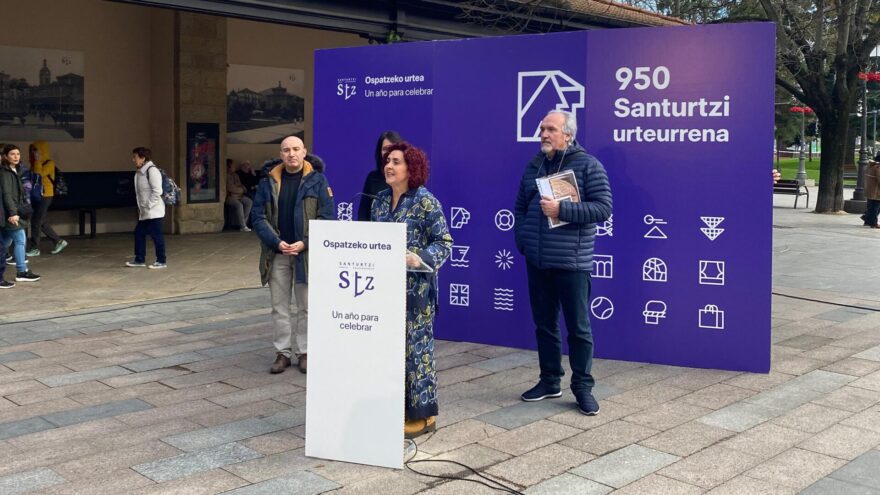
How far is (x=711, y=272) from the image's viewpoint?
23.0ft

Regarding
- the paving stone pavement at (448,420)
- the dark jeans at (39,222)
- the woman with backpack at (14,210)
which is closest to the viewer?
the paving stone pavement at (448,420)

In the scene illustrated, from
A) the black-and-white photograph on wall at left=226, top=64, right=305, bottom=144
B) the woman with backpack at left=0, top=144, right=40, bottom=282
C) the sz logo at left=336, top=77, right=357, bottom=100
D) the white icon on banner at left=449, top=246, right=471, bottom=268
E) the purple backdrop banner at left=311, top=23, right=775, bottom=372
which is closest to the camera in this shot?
the purple backdrop banner at left=311, top=23, right=775, bottom=372

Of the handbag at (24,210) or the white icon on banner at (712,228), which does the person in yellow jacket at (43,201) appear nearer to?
the handbag at (24,210)

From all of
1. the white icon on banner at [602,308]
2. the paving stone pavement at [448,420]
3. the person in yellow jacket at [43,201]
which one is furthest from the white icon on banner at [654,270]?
the person in yellow jacket at [43,201]

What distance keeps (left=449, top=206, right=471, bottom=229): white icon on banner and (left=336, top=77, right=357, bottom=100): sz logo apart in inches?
57.6

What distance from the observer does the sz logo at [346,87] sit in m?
8.44

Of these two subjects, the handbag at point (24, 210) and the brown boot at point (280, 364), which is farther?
the handbag at point (24, 210)

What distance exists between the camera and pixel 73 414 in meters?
5.79

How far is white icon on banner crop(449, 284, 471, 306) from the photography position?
7.97m

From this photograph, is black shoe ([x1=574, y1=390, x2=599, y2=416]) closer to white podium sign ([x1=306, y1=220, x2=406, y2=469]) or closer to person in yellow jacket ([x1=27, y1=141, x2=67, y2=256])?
white podium sign ([x1=306, y1=220, x2=406, y2=469])

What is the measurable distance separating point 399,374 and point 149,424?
1.80m

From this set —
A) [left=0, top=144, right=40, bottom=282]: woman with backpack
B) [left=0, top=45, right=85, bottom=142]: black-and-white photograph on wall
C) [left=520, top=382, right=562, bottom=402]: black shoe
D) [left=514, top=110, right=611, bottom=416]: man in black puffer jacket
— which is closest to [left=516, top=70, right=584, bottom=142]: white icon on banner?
[left=514, top=110, right=611, bottom=416]: man in black puffer jacket

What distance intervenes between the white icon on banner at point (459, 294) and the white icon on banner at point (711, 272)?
1963mm

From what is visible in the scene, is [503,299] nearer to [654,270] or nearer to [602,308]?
[602,308]
